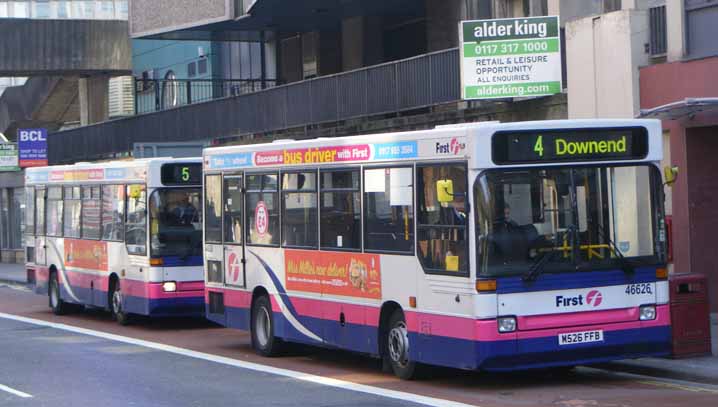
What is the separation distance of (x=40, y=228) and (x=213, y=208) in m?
9.79

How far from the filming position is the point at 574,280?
1275 cm

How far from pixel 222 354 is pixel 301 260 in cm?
236

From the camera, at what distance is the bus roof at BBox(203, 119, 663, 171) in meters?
12.6

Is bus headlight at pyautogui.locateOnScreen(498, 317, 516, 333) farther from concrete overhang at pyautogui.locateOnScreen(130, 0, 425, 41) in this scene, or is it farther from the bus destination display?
concrete overhang at pyautogui.locateOnScreen(130, 0, 425, 41)

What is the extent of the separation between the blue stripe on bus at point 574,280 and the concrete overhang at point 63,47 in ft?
118

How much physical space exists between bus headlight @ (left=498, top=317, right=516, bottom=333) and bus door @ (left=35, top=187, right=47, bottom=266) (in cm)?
1630

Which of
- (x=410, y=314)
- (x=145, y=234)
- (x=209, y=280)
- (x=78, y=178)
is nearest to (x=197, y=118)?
(x=78, y=178)

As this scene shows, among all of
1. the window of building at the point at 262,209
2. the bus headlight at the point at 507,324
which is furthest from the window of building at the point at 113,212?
the bus headlight at the point at 507,324

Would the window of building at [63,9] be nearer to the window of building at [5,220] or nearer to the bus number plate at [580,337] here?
the window of building at [5,220]

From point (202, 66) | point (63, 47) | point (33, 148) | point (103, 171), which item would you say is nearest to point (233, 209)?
point (103, 171)

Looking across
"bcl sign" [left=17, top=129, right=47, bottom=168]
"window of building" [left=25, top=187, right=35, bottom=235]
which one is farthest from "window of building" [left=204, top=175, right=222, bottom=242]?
"bcl sign" [left=17, top=129, right=47, bottom=168]

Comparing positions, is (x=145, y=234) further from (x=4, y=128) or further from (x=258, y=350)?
(x=4, y=128)

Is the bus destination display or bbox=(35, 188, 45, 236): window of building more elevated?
the bus destination display

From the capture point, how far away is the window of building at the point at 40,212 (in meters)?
27.2
